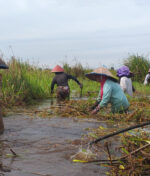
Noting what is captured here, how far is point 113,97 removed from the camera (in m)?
A: 6.22

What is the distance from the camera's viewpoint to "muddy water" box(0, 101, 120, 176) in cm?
310

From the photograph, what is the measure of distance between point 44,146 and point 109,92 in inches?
92.1

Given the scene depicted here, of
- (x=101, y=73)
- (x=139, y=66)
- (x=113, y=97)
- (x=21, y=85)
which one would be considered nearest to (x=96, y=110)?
(x=113, y=97)

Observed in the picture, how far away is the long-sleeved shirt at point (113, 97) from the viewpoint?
6.06 metres

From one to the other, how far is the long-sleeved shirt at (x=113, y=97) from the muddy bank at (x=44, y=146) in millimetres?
548

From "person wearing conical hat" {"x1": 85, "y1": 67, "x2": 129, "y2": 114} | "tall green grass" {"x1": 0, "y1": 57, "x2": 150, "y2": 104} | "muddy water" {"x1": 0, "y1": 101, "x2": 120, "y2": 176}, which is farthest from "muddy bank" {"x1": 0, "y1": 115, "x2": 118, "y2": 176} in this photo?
"tall green grass" {"x1": 0, "y1": 57, "x2": 150, "y2": 104}

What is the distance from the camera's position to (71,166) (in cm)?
322

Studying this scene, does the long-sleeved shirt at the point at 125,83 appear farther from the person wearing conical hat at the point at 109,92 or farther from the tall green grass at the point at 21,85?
the tall green grass at the point at 21,85

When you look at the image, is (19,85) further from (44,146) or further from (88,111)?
(44,146)

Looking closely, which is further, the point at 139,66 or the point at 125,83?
the point at 139,66

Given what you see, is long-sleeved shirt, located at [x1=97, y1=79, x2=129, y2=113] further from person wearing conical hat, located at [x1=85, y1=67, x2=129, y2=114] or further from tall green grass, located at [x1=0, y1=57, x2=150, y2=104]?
tall green grass, located at [x1=0, y1=57, x2=150, y2=104]

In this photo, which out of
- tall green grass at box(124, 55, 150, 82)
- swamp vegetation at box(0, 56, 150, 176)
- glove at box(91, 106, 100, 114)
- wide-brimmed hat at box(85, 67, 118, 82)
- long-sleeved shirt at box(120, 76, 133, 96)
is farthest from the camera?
tall green grass at box(124, 55, 150, 82)

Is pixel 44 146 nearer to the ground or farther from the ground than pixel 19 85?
nearer to the ground

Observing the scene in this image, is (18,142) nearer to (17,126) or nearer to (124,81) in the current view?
(17,126)
